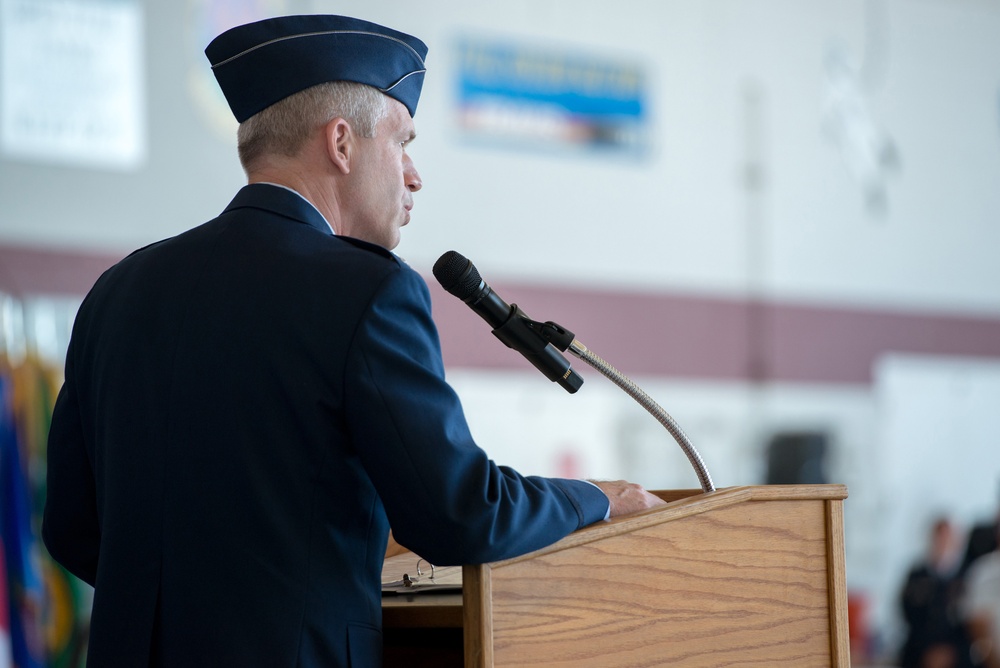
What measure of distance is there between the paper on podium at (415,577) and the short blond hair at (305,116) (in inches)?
21.0

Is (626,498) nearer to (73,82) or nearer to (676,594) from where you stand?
(676,594)

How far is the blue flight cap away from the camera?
56.2 inches

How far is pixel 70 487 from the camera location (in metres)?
1.46

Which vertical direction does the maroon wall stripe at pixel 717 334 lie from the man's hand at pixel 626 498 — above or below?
above

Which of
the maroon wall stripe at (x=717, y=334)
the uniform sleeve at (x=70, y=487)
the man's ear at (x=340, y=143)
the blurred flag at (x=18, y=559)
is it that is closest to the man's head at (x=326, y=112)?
the man's ear at (x=340, y=143)

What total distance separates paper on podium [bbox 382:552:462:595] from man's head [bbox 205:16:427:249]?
424 millimetres

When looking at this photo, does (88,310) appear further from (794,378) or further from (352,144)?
(794,378)

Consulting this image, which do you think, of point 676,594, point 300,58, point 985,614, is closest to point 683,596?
point 676,594

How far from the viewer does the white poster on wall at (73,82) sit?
457 cm

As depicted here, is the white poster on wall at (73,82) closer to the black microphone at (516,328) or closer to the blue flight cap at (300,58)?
the blue flight cap at (300,58)

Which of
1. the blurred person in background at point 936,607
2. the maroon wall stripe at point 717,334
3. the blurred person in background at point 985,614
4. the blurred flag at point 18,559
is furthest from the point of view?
the blurred person in background at point 936,607

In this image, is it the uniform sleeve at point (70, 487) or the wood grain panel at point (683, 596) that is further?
the uniform sleeve at point (70, 487)

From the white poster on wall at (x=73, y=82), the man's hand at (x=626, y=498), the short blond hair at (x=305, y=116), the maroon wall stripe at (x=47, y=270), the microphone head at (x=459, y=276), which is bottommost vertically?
the man's hand at (x=626, y=498)

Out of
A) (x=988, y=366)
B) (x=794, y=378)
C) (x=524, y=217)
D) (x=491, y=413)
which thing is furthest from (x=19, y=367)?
(x=988, y=366)
